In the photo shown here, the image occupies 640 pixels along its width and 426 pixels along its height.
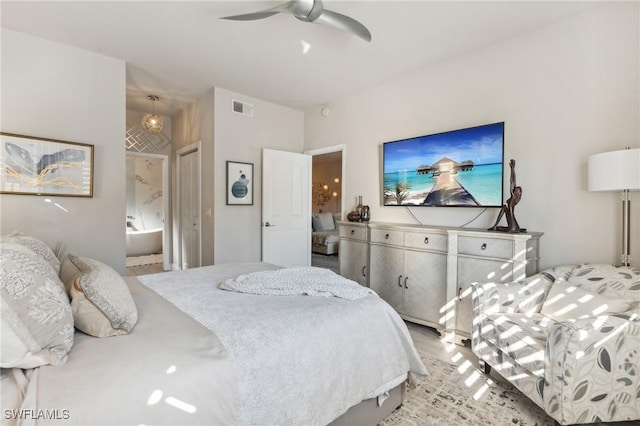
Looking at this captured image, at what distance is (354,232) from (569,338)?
232cm

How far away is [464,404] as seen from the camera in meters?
1.89

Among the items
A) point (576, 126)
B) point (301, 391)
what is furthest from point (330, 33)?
point (301, 391)

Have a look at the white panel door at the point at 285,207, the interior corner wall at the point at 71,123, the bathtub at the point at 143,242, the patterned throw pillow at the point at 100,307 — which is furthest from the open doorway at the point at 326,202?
the patterned throw pillow at the point at 100,307

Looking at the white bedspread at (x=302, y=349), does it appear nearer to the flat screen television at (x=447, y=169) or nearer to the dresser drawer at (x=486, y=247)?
the dresser drawer at (x=486, y=247)

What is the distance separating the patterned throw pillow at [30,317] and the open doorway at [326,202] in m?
4.94

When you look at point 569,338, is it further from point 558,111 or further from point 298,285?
point 558,111

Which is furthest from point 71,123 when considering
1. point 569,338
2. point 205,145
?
point 569,338

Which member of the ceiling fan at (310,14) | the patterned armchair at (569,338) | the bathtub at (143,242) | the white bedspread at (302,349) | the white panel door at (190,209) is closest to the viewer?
the white bedspread at (302,349)

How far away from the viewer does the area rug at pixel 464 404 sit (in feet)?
5.73

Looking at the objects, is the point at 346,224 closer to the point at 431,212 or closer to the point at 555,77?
the point at 431,212

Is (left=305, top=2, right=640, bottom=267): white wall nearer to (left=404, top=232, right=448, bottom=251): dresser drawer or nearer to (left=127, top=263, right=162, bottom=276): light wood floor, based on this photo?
(left=404, top=232, right=448, bottom=251): dresser drawer

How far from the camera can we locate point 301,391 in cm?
123

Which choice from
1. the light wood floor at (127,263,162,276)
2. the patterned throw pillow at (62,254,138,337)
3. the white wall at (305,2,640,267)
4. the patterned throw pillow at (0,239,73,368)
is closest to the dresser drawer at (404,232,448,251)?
the white wall at (305,2,640,267)

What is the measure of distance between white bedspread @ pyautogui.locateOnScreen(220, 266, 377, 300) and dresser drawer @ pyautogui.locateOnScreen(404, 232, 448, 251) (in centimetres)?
126
